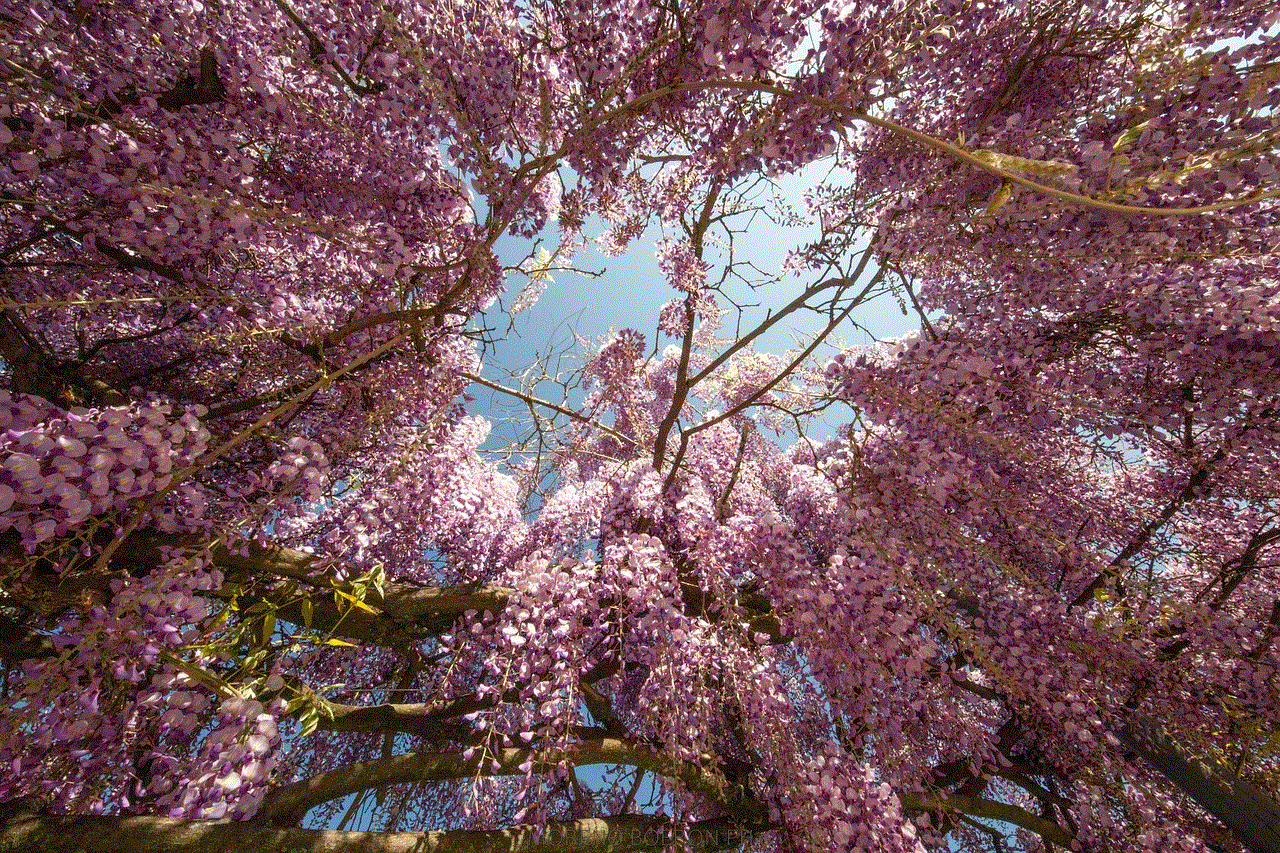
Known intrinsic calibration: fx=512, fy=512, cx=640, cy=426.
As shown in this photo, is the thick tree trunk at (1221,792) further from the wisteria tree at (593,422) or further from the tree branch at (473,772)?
the tree branch at (473,772)

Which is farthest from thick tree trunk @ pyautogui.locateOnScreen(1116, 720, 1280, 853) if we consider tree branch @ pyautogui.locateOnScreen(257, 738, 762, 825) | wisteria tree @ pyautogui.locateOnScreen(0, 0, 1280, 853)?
tree branch @ pyautogui.locateOnScreen(257, 738, 762, 825)

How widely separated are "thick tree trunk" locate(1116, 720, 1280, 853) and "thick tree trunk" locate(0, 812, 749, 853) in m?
2.24

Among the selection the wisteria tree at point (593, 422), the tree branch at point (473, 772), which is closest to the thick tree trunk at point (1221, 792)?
the wisteria tree at point (593, 422)

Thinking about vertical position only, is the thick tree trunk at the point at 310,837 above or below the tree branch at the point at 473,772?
below

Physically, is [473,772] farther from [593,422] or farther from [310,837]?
[593,422]

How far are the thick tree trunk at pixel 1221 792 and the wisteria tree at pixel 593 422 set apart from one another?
0.01 metres

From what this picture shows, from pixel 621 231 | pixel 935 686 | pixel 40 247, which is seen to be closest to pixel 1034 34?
pixel 621 231

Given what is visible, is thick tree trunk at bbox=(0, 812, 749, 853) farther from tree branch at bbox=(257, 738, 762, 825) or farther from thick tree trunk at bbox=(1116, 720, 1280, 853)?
thick tree trunk at bbox=(1116, 720, 1280, 853)

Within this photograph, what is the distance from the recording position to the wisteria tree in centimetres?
173

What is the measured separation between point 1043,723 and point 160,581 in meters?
4.62

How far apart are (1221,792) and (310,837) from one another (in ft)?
13.5

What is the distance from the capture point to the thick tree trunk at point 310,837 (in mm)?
1742

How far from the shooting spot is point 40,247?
2.95m

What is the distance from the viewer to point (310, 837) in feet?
7.05
